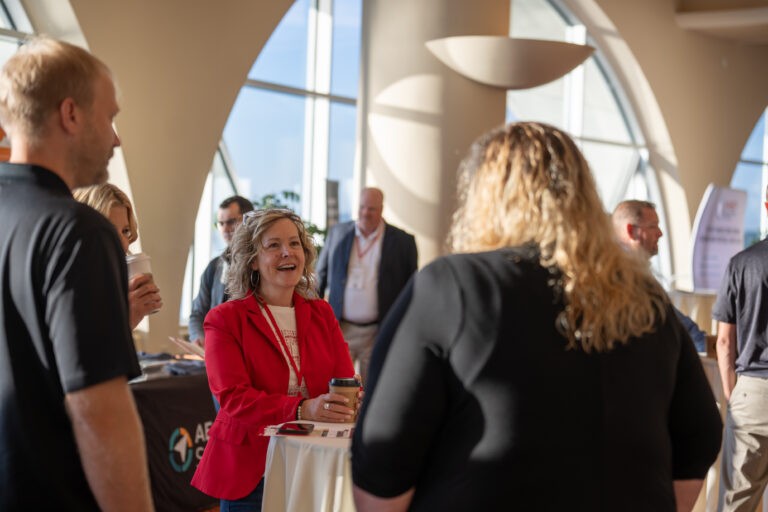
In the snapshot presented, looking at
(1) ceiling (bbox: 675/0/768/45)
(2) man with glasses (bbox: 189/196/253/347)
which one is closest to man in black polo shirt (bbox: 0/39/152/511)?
(2) man with glasses (bbox: 189/196/253/347)

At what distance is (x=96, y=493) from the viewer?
131 cm

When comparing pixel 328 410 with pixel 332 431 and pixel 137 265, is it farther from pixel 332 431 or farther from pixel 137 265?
pixel 137 265

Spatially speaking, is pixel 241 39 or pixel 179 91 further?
pixel 241 39

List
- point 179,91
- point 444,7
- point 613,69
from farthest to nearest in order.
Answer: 1. point 613,69
2. point 444,7
3. point 179,91

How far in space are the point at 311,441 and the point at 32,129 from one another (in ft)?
4.43

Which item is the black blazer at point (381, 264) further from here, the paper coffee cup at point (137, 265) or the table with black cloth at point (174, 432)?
the paper coffee cup at point (137, 265)

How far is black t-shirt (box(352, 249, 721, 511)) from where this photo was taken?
52.4 inches

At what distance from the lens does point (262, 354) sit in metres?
2.58

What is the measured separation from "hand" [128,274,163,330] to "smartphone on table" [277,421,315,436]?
62cm

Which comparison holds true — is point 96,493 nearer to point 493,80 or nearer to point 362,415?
point 362,415

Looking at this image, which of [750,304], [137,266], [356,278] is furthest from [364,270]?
[137,266]

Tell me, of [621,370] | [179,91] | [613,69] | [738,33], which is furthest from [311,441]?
[738,33]

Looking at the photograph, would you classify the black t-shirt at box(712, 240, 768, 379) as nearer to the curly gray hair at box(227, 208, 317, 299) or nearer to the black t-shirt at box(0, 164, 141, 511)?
the curly gray hair at box(227, 208, 317, 299)

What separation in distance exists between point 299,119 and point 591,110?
16.7 feet
